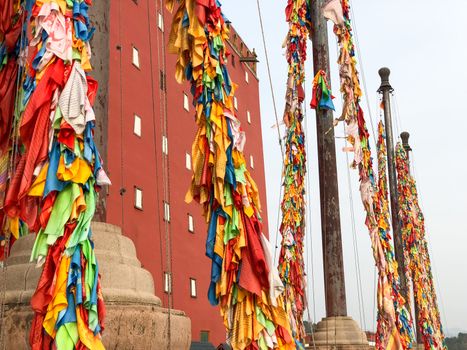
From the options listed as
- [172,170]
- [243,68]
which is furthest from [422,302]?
[243,68]

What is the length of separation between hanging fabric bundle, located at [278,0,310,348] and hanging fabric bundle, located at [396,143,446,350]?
10.7m

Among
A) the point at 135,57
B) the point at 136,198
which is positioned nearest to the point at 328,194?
the point at 136,198

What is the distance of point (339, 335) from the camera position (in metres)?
7.93

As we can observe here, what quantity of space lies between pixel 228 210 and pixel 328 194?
5.09 meters

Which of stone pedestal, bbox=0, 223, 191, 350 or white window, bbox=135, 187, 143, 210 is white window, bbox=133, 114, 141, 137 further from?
stone pedestal, bbox=0, 223, 191, 350

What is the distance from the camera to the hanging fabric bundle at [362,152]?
29.8 feet

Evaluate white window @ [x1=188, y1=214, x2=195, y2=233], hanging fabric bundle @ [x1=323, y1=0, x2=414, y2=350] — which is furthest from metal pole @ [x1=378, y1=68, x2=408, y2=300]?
white window @ [x1=188, y1=214, x2=195, y2=233]

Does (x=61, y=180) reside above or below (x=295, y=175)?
below

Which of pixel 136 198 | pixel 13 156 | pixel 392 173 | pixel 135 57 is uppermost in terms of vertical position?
pixel 135 57

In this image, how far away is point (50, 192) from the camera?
3682 millimetres

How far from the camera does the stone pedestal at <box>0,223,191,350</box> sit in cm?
415

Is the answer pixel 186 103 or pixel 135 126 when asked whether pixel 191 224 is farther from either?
pixel 186 103

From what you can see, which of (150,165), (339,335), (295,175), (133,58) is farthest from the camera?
(133,58)

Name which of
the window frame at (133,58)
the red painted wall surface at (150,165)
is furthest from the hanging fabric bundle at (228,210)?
the window frame at (133,58)
